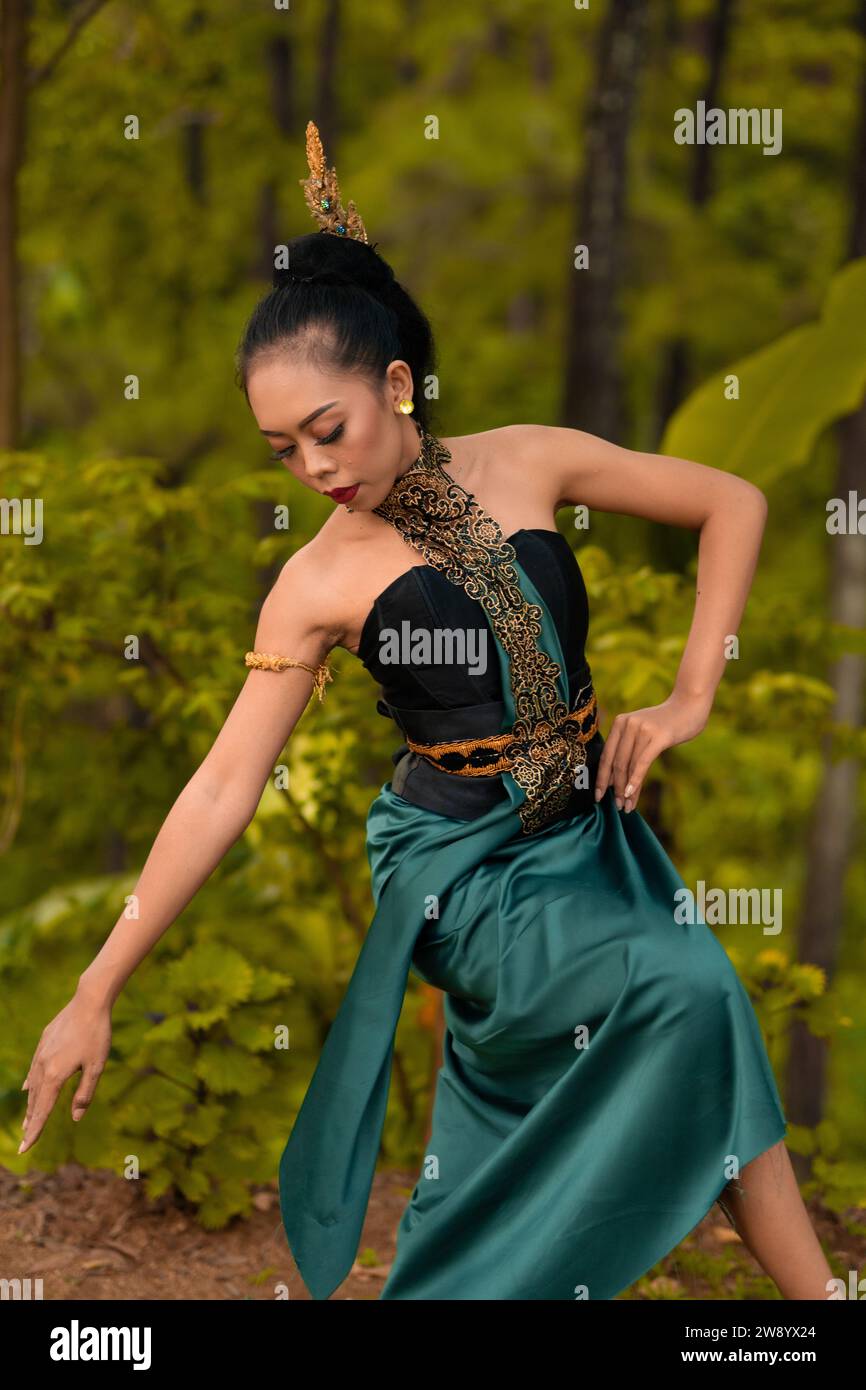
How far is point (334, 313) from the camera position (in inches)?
88.0

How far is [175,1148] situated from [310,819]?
0.98 meters

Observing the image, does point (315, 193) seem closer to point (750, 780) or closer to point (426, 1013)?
point (426, 1013)

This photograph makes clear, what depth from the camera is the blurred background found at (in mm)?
3637

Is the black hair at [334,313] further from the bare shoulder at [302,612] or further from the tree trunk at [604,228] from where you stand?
the tree trunk at [604,228]

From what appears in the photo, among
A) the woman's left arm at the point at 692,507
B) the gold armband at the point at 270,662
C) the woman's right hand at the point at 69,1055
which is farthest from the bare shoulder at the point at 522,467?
the woman's right hand at the point at 69,1055

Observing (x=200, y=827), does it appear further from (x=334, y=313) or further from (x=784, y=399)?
(x=784, y=399)

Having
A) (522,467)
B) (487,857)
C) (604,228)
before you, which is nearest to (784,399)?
(604,228)

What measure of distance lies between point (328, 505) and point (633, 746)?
598 cm

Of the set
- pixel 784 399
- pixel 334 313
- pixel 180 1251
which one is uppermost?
pixel 784 399

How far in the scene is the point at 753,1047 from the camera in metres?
2.25

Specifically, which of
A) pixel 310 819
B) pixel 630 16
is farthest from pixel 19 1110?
pixel 630 16

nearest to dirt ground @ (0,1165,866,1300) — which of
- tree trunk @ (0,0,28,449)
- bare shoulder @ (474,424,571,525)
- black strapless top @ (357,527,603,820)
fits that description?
black strapless top @ (357,527,603,820)

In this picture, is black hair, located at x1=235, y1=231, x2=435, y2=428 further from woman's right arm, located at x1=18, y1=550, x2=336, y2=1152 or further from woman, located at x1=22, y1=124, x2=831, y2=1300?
woman's right arm, located at x1=18, y1=550, x2=336, y2=1152

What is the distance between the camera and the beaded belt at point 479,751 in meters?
2.41
